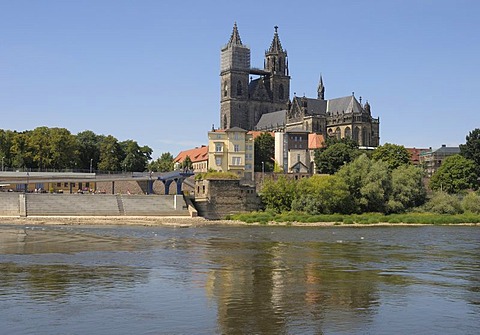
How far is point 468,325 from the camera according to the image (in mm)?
22922

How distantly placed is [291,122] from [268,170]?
34349mm

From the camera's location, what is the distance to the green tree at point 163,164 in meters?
153

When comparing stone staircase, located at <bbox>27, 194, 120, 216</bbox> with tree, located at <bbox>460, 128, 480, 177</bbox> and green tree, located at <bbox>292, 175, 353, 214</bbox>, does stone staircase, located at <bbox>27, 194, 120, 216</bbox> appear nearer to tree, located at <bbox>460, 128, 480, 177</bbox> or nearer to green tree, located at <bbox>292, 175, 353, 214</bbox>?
green tree, located at <bbox>292, 175, 353, 214</bbox>

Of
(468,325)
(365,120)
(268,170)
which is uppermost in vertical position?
(365,120)

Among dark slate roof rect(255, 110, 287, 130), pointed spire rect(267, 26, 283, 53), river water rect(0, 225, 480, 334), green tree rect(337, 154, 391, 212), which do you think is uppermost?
pointed spire rect(267, 26, 283, 53)

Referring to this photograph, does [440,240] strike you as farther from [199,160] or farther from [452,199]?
[199,160]

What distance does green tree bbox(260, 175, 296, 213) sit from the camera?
92812 mm

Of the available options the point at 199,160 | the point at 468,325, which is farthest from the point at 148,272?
the point at 199,160

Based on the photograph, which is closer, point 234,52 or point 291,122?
point 291,122

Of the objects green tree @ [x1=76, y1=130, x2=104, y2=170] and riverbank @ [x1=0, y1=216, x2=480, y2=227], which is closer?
riverbank @ [x1=0, y1=216, x2=480, y2=227]

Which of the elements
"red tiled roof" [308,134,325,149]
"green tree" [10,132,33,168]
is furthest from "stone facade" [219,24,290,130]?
"green tree" [10,132,33,168]

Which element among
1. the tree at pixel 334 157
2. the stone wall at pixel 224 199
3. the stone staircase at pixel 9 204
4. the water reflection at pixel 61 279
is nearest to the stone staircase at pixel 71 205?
the stone staircase at pixel 9 204

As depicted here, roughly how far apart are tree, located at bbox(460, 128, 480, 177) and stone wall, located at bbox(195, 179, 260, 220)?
43.3 metres

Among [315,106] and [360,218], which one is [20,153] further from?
[315,106]
